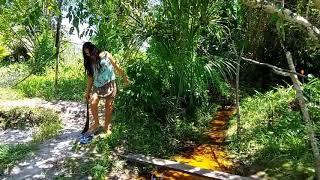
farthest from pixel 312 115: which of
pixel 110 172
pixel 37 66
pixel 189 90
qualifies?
pixel 37 66

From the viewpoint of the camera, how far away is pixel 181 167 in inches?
223

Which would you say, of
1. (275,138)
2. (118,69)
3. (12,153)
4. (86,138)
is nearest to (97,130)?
(86,138)

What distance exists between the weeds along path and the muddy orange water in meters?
1.19

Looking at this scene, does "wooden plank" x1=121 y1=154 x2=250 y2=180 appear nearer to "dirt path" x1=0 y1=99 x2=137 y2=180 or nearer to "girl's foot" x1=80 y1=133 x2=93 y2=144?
"dirt path" x1=0 y1=99 x2=137 y2=180

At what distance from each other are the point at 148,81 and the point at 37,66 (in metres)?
4.66

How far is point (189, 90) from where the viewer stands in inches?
281

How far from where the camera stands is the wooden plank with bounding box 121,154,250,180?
5422 millimetres

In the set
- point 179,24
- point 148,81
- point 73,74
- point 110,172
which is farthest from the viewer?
point 73,74

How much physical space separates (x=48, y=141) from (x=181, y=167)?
192 centimetres

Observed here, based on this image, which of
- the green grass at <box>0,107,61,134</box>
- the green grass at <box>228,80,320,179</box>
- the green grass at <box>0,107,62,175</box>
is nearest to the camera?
the green grass at <box>228,80,320,179</box>

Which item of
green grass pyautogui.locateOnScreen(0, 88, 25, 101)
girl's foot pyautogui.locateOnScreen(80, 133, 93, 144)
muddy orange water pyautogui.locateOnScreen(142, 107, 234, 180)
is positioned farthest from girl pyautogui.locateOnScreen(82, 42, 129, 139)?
green grass pyautogui.locateOnScreen(0, 88, 25, 101)

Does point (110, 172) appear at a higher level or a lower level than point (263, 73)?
lower

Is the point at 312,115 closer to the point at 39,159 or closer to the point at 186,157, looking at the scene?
the point at 186,157

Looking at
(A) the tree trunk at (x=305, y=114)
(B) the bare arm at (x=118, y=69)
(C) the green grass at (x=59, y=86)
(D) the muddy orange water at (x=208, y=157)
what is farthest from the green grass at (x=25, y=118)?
(A) the tree trunk at (x=305, y=114)
